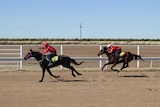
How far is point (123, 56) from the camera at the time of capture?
74.4ft

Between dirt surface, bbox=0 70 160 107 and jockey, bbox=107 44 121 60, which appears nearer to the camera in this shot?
dirt surface, bbox=0 70 160 107

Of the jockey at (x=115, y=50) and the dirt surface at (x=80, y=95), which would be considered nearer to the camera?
the dirt surface at (x=80, y=95)

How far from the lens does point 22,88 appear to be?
50.3 ft

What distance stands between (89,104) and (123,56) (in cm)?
1145

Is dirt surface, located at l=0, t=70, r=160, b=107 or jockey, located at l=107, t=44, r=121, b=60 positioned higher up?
jockey, located at l=107, t=44, r=121, b=60

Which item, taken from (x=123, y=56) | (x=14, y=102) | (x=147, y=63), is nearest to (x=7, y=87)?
(x=14, y=102)

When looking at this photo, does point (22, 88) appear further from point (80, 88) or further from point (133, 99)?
point (133, 99)

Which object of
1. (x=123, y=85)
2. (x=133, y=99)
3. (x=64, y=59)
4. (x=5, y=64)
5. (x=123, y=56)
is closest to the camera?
(x=133, y=99)

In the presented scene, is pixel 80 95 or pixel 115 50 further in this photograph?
pixel 115 50

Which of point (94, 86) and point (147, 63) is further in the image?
point (147, 63)

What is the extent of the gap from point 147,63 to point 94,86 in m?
14.4

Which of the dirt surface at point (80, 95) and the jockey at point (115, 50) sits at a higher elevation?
the jockey at point (115, 50)

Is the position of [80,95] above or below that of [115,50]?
below

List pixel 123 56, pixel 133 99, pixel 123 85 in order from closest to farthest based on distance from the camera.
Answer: pixel 133 99, pixel 123 85, pixel 123 56
